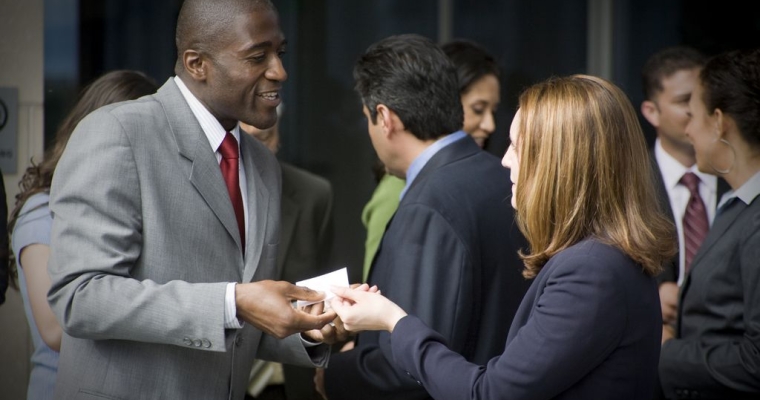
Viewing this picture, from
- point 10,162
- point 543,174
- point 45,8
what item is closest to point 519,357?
point 543,174

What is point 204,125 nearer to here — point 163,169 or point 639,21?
point 163,169

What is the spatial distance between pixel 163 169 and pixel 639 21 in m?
5.15

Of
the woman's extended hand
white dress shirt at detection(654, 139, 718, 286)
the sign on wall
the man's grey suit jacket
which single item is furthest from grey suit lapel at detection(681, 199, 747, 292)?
the sign on wall

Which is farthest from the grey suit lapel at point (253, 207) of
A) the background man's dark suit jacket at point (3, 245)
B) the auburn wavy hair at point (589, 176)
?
the background man's dark suit jacket at point (3, 245)

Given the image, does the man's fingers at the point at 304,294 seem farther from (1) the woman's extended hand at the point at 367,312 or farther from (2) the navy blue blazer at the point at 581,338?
(2) the navy blue blazer at the point at 581,338

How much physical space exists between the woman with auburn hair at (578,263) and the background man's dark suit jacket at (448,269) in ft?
1.90

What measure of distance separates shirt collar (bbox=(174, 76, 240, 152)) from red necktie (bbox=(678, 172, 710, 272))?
8.50 feet

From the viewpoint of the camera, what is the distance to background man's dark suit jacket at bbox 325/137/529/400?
10.5ft

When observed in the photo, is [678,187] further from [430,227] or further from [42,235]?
[42,235]

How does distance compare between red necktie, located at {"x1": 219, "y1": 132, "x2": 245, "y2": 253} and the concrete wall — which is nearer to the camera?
red necktie, located at {"x1": 219, "y1": 132, "x2": 245, "y2": 253}

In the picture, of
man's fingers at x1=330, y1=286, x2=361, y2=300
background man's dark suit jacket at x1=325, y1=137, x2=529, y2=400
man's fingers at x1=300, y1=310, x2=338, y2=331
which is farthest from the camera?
background man's dark suit jacket at x1=325, y1=137, x2=529, y2=400

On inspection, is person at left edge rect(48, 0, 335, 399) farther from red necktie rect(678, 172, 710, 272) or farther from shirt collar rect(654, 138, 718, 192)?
shirt collar rect(654, 138, 718, 192)

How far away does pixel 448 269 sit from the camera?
3.20 m

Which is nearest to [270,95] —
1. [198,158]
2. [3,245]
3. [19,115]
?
[198,158]
